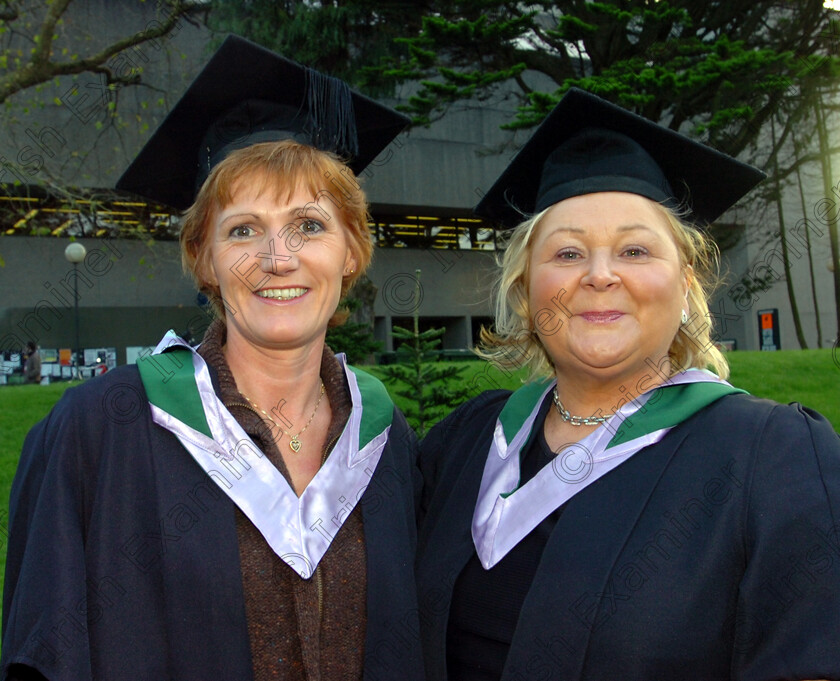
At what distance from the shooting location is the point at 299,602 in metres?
1.92

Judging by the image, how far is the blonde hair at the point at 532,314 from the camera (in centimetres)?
225

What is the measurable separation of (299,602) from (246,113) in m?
1.45

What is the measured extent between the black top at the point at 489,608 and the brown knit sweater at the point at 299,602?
26 centimetres

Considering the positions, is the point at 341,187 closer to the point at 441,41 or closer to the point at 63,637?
the point at 63,637

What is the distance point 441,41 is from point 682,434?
9.69 meters

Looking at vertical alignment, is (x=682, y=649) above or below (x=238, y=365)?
below

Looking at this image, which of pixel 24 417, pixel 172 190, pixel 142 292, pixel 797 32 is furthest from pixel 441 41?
pixel 142 292

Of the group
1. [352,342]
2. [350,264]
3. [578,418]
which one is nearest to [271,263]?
[350,264]

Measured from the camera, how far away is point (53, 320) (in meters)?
20.7

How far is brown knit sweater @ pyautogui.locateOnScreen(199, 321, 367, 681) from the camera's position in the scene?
73.8 inches

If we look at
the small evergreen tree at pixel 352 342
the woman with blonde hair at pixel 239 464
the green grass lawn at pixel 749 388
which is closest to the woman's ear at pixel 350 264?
the woman with blonde hair at pixel 239 464

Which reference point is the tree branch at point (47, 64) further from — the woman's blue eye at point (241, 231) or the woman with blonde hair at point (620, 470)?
the woman with blonde hair at point (620, 470)

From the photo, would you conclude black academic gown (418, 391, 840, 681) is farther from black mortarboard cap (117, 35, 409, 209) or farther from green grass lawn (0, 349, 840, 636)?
green grass lawn (0, 349, 840, 636)

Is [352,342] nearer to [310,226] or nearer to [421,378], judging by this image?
[421,378]
